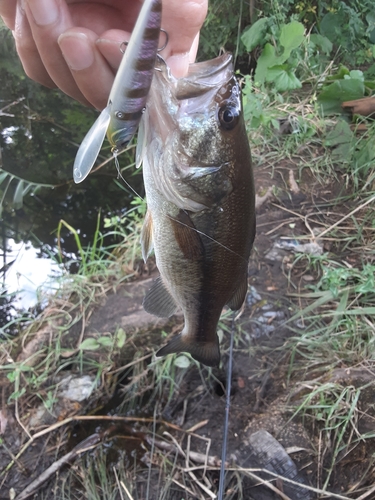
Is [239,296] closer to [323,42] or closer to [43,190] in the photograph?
[43,190]

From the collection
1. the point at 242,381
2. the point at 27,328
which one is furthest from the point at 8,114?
the point at 242,381

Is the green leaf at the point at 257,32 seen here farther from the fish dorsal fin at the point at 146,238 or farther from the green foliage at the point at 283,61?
the fish dorsal fin at the point at 146,238

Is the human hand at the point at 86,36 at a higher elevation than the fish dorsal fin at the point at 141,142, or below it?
higher

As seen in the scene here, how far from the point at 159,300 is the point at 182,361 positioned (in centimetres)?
102

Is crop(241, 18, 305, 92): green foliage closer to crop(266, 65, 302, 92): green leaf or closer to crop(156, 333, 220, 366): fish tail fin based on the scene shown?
crop(266, 65, 302, 92): green leaf

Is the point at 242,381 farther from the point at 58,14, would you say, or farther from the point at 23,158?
the point at 23,158

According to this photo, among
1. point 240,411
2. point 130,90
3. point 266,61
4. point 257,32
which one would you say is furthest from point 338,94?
point 130,90

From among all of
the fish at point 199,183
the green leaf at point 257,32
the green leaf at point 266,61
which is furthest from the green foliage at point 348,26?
the fish at point 199,183

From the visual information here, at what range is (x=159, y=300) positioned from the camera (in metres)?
1.55

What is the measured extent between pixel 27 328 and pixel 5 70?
7.44 meters

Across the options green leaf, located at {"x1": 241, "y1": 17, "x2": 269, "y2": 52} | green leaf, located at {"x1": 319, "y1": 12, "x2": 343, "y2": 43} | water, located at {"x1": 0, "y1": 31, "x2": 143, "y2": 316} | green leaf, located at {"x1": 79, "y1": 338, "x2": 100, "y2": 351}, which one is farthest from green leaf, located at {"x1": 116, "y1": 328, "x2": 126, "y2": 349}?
green leaf, located at {"x1": 319, "y1": 12, "x2": 343, "y2": 43}

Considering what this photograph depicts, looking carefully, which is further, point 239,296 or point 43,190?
point 43,190

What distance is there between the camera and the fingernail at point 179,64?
1.21 m

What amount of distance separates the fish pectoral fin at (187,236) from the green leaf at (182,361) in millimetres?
1267
